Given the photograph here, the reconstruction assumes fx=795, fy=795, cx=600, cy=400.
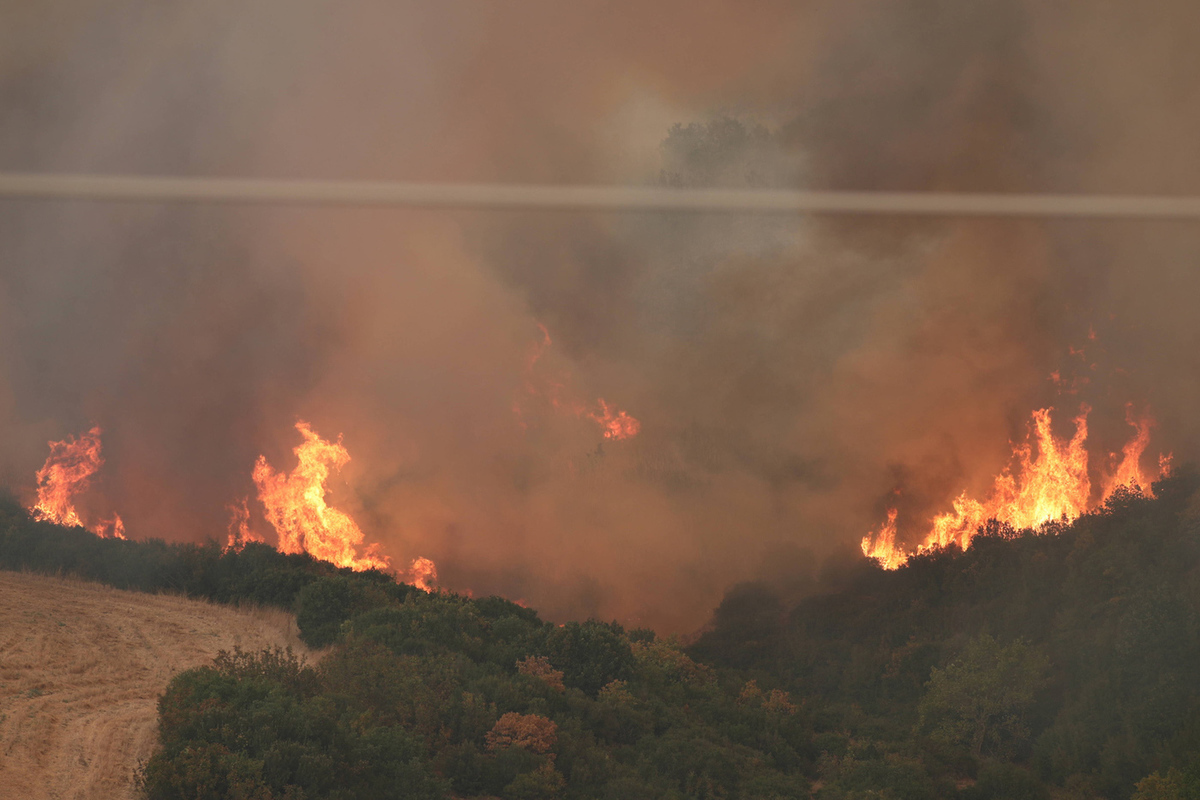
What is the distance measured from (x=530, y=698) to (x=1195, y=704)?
31.3m

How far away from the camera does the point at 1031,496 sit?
71.1 metres

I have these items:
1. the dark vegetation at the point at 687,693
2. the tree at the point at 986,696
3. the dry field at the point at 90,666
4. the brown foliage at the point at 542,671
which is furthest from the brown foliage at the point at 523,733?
the tree at the point at 986,696

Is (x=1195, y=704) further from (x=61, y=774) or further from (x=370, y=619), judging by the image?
(x=61, y=774)

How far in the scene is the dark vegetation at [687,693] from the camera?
17.7 m

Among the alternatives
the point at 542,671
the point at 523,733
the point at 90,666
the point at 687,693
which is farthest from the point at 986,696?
the point at 90,666

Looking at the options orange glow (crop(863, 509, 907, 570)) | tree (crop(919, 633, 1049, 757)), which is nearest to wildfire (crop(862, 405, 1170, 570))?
orange glow (crop(863, 509, 907, 570))

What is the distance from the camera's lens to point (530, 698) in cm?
2625

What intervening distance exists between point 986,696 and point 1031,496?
32.8 metres

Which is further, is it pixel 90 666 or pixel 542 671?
pixel 542 671

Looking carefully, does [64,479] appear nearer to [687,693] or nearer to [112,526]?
[112,526]

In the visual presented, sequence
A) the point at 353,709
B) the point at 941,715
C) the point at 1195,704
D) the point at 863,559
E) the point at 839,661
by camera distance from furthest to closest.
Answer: the point at 863,559 → the point at 839,661 → the point at 941,715 → the point at 1195,704 → the point at 353,709

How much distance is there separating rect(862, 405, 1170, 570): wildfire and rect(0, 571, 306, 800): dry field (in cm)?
5808

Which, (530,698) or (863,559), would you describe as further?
(863,559)

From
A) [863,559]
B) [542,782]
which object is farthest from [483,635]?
[863,559]
